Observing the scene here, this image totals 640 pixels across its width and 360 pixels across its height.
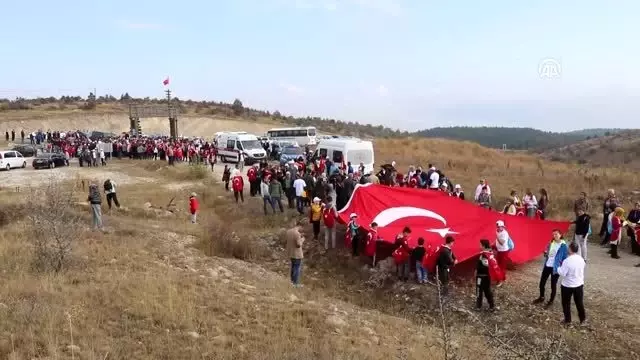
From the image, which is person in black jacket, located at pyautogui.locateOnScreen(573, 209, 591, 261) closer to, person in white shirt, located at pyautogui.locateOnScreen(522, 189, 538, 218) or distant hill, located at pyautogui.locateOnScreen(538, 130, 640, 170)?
person in white shirt, located at pyautogui.locateOnScreen(522, 189, 538, 218)

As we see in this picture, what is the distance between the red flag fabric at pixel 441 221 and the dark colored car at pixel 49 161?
26.2 m

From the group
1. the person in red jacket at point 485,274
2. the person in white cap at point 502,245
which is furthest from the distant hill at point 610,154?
the person in red jacket at point 485,274

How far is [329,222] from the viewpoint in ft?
55.7

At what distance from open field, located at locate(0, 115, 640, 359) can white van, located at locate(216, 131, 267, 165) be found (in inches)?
579

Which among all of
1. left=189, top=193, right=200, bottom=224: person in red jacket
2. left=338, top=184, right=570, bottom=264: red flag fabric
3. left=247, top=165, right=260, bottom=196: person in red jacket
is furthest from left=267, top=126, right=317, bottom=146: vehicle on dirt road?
left=338, top=184, right=570, bottom=264: red flag fabric

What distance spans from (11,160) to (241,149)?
15205 mm

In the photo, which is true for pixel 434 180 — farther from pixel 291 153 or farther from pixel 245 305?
pixel 291 153

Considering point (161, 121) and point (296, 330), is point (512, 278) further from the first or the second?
point (161, 121)

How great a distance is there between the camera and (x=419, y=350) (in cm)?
880

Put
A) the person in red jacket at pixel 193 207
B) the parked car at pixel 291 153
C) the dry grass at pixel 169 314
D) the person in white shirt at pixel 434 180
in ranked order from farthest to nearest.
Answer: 1. the parked car at pixel 291 153
2. the person in white shirt at pixel 434 180
3. the person in red jacket at pixel 193 207
4. the dry grass at pixel 169 314

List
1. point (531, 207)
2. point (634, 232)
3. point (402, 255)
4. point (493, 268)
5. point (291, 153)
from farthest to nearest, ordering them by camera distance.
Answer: point (291, 153), point (531, 207), point (634, 232), point (402, 255), point (493, 268)

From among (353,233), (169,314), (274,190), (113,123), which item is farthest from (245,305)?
(113,123)

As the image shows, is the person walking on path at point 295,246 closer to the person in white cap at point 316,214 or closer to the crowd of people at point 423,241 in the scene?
the crowd of people at point 423,241

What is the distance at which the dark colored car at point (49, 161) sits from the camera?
36188 millimetres
